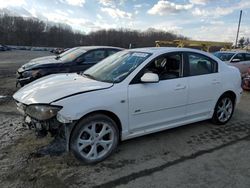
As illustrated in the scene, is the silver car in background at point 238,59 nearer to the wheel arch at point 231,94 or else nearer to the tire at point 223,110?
the wheel arch at point 231,94

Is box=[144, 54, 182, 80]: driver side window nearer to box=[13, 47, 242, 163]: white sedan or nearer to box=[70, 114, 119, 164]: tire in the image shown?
box=[13, 47, 242, 163]: white sedan

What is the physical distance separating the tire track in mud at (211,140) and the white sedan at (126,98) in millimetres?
322

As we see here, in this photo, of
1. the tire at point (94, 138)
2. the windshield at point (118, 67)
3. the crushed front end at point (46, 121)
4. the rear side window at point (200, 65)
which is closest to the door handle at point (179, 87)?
the rear side window at point (200, 65)

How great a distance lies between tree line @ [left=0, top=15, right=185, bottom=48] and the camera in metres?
88.9

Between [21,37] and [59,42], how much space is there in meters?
14.0

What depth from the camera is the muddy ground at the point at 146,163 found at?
300 centimetres

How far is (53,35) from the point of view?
326 ft

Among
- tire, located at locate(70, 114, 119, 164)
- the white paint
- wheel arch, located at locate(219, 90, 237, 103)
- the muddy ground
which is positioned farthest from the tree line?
tire, located at locate(70, 114, 119, 164)

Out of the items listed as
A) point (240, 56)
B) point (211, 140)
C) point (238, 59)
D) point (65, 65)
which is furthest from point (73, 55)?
point (240, 56)

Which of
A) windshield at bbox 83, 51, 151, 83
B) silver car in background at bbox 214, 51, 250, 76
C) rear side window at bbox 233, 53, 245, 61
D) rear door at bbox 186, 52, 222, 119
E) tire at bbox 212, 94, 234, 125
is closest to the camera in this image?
windshield at bbox 83, 51, 151, 83

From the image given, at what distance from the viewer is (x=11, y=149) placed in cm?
376

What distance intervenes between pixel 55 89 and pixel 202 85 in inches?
101

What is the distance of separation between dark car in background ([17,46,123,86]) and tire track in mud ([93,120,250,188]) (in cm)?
468

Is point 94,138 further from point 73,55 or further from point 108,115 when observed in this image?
point 73,55
